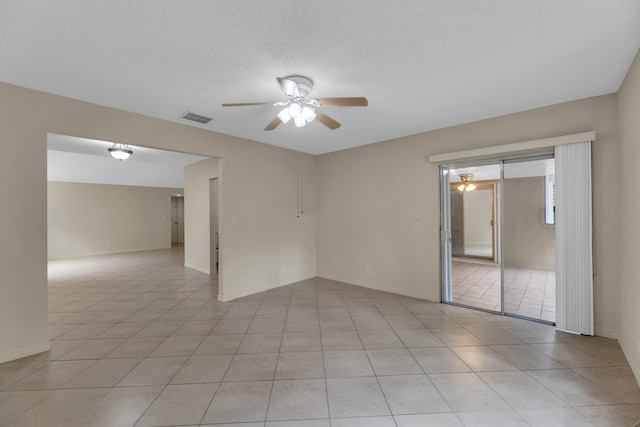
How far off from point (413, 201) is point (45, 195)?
14.5 feet

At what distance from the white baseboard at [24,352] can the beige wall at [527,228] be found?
5206mm

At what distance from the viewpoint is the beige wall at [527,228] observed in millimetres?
3697

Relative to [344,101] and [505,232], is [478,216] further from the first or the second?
[344,101]

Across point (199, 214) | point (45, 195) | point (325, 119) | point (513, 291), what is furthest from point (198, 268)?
point (513, 291)

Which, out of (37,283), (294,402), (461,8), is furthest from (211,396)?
(461,8)

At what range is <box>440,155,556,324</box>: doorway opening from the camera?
11.5ft

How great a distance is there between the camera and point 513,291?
4.02 m

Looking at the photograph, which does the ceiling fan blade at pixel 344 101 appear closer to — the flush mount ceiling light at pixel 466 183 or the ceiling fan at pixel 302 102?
the ceiling fan at pixel 302 102

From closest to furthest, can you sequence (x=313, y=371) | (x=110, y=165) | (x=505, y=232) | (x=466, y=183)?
(x=313, y=371), (x=505, y=232), (x=466, y=183), (x=110, y=165)

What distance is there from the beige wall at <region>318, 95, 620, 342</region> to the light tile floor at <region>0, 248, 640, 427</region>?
2.20ft

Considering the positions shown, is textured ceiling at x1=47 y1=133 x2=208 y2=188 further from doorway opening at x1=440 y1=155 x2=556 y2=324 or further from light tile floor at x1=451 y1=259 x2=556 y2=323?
light tile floor at x1=451 y1=259 x2=556 y2=323

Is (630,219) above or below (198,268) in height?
above

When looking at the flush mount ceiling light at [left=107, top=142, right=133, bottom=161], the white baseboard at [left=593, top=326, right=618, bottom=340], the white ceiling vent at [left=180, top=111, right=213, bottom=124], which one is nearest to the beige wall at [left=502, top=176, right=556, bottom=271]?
the white baseboard at [left=593, top=326, right=618, bottom=340]

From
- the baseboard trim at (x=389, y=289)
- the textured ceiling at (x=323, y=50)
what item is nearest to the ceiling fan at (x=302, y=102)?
the textured ceiling at (x=323, y=50)
